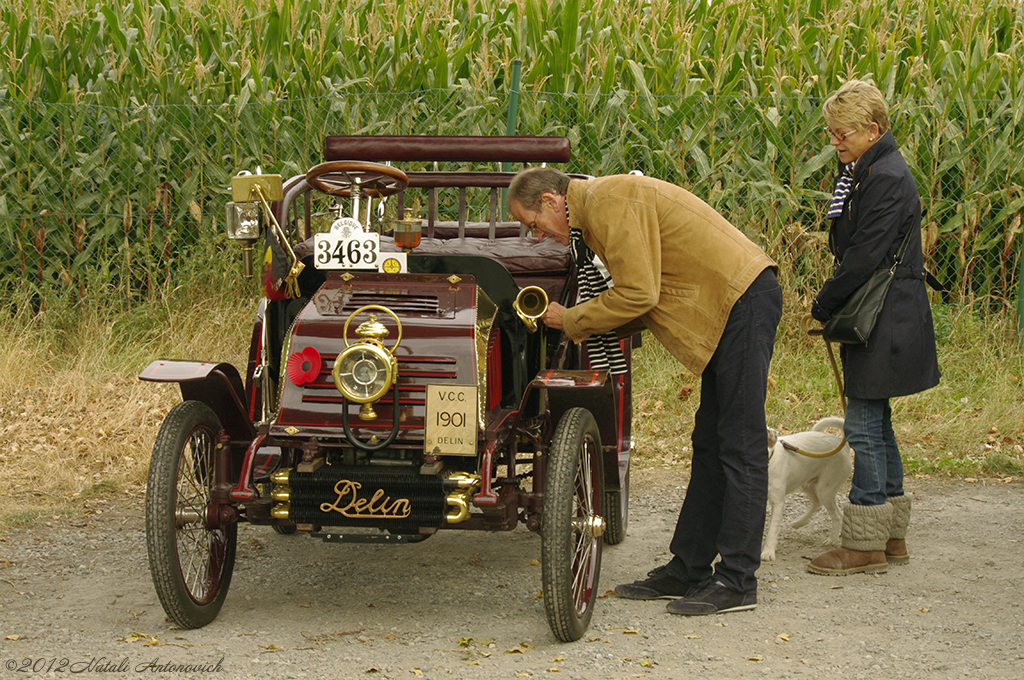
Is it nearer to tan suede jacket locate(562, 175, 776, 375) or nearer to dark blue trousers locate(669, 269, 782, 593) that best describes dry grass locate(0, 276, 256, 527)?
tan suede jacket locate(562, 175, 776, 375)

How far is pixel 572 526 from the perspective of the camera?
12.9 ft

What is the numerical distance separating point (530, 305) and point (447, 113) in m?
4.57

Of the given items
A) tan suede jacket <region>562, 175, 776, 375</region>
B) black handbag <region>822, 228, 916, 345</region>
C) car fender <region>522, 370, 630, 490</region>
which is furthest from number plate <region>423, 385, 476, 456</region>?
black handbag <region>822, 228, 916, 345</region>

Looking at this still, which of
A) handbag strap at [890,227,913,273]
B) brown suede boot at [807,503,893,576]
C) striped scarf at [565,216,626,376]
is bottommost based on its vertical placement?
brown suede boot at [807,503,893,576]

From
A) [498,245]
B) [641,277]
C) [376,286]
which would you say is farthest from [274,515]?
[498,245]

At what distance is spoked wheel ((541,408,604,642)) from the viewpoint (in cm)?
382

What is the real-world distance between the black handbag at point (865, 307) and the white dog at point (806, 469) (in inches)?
23.0

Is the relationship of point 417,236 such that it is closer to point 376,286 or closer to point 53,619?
point 376,286

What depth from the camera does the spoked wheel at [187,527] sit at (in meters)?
3.85

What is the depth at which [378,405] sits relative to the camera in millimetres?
4074

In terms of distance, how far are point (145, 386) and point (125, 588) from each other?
2.81m

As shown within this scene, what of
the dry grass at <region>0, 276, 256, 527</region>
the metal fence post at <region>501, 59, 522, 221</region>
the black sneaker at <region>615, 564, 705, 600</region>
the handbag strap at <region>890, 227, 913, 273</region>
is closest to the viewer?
the black sneaker at <region>615, 564, 705, 600</region>

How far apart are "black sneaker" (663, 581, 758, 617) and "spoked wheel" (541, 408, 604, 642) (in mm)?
392

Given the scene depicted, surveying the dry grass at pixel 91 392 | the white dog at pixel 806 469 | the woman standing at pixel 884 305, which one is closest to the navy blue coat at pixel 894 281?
the woman standing at pixel 884 305
